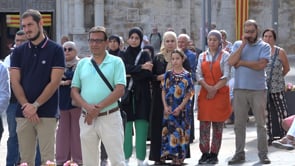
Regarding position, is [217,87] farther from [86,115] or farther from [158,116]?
[86,115]

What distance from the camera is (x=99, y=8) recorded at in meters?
26.6

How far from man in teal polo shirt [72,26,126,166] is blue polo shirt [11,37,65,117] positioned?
32 cm

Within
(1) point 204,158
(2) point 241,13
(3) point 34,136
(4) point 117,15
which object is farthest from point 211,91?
(4) point 117,15

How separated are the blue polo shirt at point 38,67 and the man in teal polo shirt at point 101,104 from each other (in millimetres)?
318

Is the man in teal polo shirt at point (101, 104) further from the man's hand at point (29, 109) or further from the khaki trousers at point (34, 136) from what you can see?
the man's hand at point (29, 109)

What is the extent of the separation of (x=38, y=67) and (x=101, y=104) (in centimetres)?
76

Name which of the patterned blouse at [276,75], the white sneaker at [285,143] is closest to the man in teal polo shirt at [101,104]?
the white sneaker at [285,143]

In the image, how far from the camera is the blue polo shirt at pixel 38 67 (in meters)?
7.70

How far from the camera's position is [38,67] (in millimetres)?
7695

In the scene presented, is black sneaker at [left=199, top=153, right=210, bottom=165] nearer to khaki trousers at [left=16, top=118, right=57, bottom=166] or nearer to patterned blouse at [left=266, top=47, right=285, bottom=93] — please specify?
patterned blouse at [left=266, top=47, right=285, bottom=93]

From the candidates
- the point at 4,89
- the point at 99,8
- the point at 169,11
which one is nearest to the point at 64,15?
the point at 99,8

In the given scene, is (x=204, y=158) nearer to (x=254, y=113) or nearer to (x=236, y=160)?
(x=236, y=160)

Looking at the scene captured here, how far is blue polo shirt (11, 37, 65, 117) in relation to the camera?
770cm

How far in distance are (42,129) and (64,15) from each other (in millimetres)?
19909
